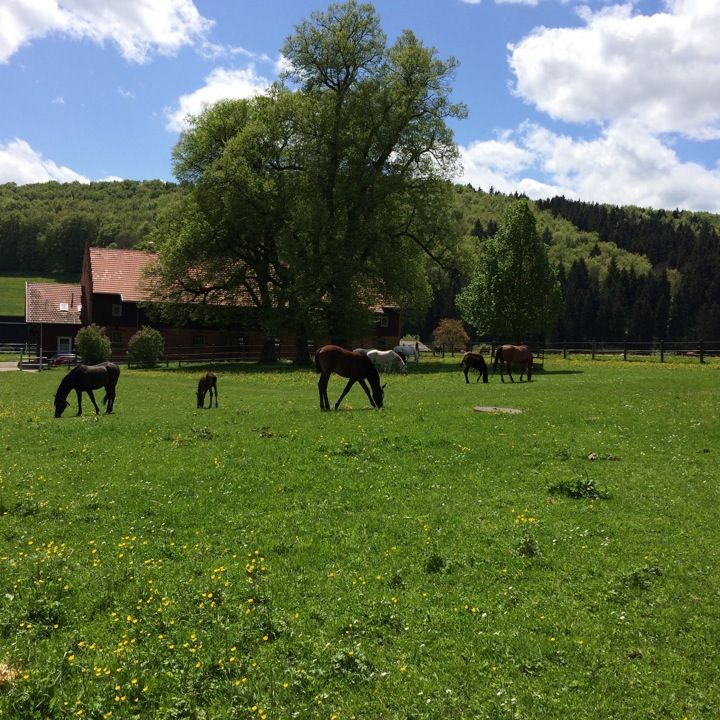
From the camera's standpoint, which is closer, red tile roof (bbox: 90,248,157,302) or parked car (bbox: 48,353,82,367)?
parked car (bbox: 48,353,82,367)

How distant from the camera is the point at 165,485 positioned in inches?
431

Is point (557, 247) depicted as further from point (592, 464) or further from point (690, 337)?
point (592, 464)

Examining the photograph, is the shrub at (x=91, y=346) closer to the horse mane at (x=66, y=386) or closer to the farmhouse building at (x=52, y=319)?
the farmhouse building at (x=52, y=319)

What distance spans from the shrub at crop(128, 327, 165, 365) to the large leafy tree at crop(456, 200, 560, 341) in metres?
29.1

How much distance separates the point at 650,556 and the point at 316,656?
188 inches

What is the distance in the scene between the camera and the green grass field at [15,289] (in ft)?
368

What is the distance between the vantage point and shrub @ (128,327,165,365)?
50031 mm

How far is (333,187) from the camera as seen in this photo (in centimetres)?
4831

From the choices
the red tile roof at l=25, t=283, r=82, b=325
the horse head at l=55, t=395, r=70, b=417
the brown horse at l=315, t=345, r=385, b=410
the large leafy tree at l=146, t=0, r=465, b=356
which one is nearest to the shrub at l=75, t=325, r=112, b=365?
the large leafy tree at l=146, t=0, r=465, b=356

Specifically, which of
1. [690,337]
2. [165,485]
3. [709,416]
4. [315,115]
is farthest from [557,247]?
[165,485]

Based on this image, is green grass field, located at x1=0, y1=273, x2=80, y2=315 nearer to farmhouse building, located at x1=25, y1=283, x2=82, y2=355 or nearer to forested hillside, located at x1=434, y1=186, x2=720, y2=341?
farmhouse building, located at x1=25, y1=283, x2=82, y2=355

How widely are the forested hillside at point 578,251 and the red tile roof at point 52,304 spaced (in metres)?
22.9

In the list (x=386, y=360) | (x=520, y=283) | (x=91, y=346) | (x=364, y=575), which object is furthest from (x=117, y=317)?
(x=364, y=575)

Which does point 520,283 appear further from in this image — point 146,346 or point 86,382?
point 86,382
